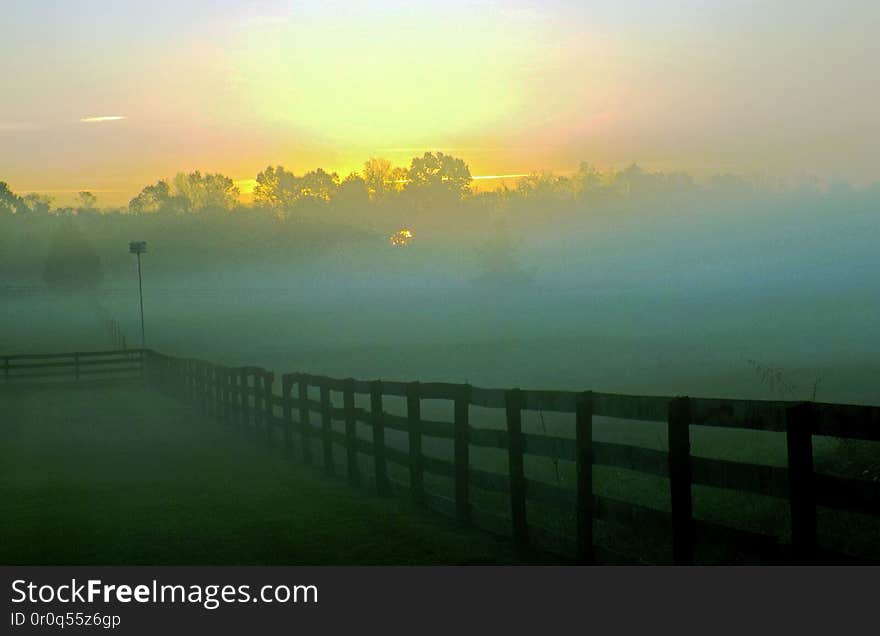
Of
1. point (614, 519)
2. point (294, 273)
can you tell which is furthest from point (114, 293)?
point (614, 519)

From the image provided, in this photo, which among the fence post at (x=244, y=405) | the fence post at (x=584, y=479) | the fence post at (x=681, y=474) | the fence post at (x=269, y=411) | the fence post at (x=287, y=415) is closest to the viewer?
the fence post at (x=681, y=474)

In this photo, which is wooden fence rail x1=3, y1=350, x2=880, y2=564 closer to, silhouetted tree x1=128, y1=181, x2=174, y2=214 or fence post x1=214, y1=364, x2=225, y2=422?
fence post x1=214, y1=364, x2=225, y2=422

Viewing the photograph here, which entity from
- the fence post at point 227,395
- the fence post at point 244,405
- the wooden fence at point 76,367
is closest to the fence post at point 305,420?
the fence post at point 244,405

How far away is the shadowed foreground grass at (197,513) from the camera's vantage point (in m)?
9.25

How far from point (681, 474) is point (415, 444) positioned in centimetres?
488

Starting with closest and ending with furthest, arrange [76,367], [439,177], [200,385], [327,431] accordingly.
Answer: [327,431] < [200,385] < [76,367] < [439,177]

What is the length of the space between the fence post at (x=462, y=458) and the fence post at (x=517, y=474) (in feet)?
3.10

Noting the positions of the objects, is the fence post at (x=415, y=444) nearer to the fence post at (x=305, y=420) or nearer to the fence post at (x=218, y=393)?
the fence post at (x=305, y=420)

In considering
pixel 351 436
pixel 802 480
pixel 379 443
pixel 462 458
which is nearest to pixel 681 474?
pixel 802 480

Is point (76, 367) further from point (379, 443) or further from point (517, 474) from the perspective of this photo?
point (517, 474)

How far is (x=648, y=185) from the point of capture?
162 meters

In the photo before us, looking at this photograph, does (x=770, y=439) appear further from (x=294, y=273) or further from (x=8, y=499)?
(x=294, y=273)

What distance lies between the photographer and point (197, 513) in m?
11.6
